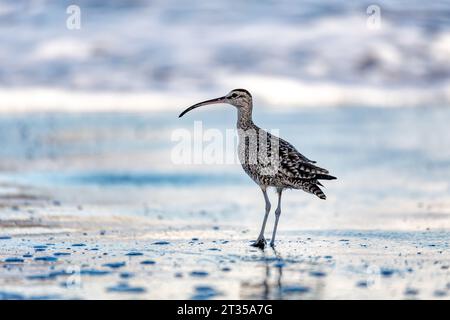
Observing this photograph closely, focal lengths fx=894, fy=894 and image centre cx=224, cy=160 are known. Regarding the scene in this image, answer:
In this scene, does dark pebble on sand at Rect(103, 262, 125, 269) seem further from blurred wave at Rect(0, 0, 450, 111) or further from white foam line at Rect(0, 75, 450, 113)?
blurred wave at Rect(0, 0, 450, 111)

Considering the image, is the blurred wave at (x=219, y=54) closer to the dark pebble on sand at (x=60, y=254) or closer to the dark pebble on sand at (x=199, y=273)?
the dark pebble on sand at (x=60, y=254)

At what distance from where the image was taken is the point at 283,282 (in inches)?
279

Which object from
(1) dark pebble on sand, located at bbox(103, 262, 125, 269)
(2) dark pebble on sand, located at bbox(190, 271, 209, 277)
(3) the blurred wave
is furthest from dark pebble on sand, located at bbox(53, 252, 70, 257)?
(3) the blurred wave

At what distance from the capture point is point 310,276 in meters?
7.27

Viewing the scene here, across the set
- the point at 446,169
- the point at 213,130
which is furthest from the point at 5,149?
the point at 446,169

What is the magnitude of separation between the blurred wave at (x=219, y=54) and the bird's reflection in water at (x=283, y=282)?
53.8 ft

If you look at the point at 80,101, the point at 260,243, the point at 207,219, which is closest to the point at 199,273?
the point at 260,243

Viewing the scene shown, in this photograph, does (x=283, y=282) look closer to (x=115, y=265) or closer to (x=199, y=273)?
(x=199, y=273)

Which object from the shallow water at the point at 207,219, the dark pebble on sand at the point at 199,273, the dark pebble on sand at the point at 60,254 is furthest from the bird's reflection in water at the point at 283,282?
the dark pebble on sand at the point at 60,254

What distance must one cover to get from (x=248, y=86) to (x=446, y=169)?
10683mm

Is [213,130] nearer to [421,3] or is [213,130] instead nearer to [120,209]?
[120,209]

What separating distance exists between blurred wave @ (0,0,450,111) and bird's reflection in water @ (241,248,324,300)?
16.4 metres

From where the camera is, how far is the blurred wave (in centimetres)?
2466

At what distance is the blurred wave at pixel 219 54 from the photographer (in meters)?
24.7
